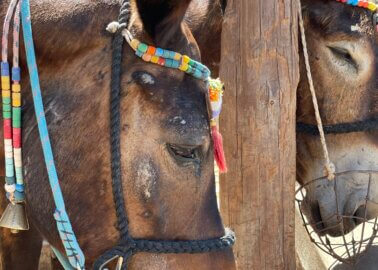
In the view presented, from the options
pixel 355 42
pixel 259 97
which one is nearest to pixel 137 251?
pixel 259 97

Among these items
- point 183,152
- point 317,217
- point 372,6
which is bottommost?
point 317,217

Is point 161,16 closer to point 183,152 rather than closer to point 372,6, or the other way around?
point 183,152

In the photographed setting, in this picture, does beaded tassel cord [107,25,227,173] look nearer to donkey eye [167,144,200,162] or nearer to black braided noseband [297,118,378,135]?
donkey eye [167,144,200,162]

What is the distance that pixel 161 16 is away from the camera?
214cm

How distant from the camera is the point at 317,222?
360 centimetres

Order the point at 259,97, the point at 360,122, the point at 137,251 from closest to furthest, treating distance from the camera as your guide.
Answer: the point at 137,251
the point at 259,97
the point at 360,122

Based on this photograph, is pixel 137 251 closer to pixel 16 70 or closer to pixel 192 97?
pixel 192 97

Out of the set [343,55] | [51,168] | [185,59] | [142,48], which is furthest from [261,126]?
[51,168]

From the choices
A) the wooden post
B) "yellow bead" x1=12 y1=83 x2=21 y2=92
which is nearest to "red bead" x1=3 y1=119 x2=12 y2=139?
"yellow bead" x1=12 y1=83 x2=21 y2=92

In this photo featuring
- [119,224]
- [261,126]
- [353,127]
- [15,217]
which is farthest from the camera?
[353,127]

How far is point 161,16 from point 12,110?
0.58m

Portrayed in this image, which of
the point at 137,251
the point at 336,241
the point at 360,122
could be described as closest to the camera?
the point at 137,251

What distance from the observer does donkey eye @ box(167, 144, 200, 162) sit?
6.86 feet

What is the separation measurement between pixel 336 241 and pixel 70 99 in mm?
2739
